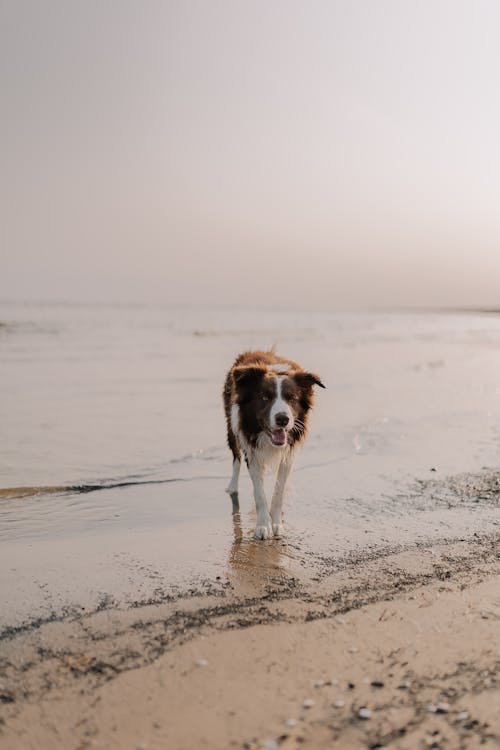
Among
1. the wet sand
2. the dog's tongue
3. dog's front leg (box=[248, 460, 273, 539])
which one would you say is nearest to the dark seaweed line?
dog's front leg (box=[248, 460, 273, 539])

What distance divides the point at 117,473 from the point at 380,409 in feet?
20.1

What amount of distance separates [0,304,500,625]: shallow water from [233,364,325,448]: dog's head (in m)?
0.89

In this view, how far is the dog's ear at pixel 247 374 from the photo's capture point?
584cm

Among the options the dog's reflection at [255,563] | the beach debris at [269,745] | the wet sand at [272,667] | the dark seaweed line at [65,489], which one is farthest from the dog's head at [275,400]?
the beach debris at [269,745]

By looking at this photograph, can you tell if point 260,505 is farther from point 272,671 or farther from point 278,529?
point 272,671

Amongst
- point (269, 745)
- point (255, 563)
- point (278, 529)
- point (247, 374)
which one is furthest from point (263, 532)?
point (269, 745)

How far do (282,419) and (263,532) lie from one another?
1.00 m

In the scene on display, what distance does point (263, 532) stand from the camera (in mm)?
5570

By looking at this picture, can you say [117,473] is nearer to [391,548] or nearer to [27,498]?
[27,498]

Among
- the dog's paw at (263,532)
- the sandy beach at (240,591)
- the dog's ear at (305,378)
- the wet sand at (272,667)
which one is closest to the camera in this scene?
the wet sand at (272,667)

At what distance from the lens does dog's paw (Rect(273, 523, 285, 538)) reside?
223 inches

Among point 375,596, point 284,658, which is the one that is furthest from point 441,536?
point 284,658

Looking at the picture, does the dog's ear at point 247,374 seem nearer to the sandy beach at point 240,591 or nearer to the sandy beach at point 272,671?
the sandy beach at point 240,591

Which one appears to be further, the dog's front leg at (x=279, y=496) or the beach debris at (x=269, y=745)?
the dog's front leg at (x=279, y=496)
